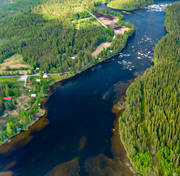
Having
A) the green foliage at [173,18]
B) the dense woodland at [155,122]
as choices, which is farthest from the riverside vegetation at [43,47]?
the dense woodland at [155,122]

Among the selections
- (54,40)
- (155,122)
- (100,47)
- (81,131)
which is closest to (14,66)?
(54,40)

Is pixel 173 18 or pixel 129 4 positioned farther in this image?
pixel 129 4

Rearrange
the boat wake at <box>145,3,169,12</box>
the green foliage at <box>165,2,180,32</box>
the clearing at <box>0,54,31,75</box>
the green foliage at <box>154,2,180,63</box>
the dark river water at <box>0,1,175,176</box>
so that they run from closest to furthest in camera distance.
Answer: the dark river water at <box>0,1,175,176</box>
the green foliage at <box>154,2,180,63</box>
the clearing at <box>0,54,31,75</box>
the green foliage at <box>165,2,180,32</box>
the boat wake at <box>145,3,169,12</box>

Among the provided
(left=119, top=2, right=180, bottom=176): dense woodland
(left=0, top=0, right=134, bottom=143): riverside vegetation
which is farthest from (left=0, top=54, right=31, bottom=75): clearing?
(left=119, top=2, right=180, bottom=176): dense woodland

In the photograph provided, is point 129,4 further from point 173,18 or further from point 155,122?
point 155,122

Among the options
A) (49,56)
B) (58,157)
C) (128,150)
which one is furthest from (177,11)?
(58,157)

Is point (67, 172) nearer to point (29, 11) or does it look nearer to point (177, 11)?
point (177, 11)

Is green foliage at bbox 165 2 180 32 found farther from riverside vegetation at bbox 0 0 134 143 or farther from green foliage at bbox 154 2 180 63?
riverside vegetation at bbox 0 0 134 143
